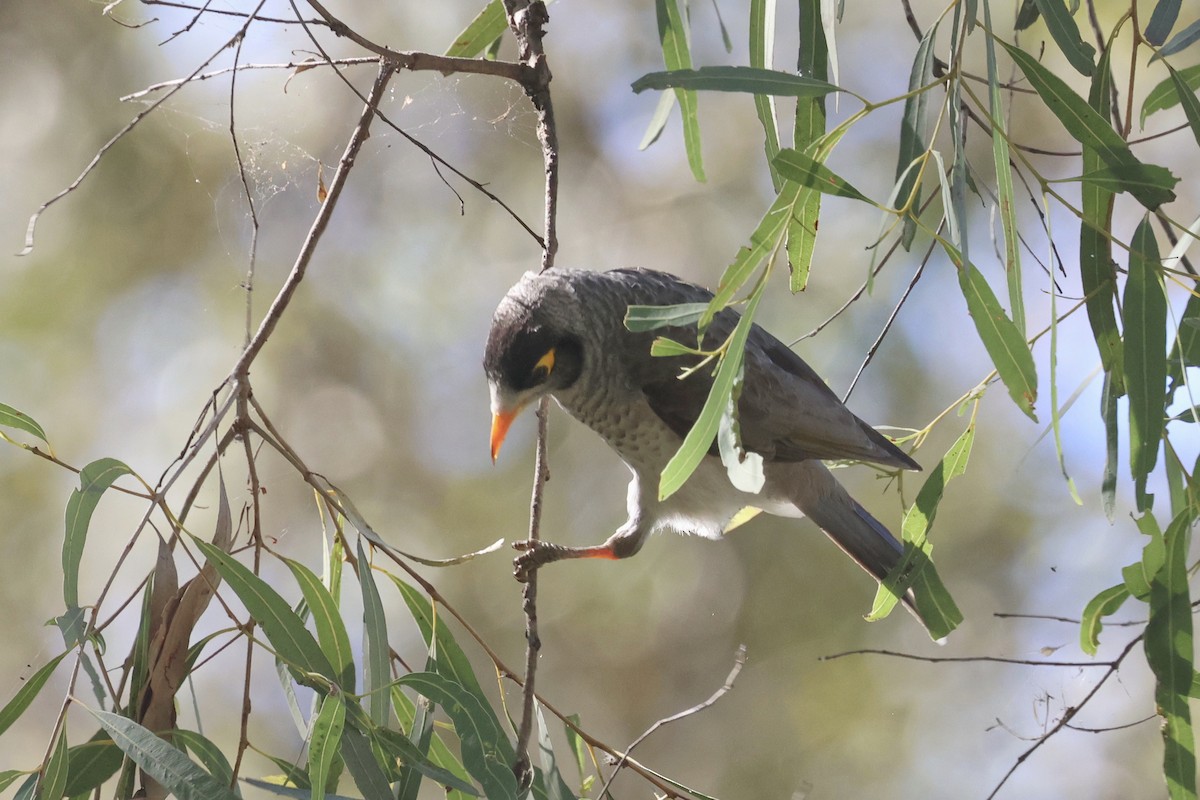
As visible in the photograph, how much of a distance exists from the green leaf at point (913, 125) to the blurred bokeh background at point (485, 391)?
2.73 metres

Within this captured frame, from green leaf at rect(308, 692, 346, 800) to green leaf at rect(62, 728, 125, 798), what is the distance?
0.35m

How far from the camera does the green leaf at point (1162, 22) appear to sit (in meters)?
1.70

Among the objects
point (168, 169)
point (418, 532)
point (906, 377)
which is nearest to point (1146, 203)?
point (906, 377)

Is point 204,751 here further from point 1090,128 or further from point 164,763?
point 1090,128

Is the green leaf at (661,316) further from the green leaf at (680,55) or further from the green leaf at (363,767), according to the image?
the green leaf at (363,767)

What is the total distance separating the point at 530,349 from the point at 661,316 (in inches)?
31.0

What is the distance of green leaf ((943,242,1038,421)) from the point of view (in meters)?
1.31

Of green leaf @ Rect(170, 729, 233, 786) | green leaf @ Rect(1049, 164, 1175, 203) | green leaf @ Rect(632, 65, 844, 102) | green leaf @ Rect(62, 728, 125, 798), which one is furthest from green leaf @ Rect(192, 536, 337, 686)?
green leaf @ Rect(1049, 164, 1175, 203)

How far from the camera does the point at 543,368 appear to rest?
2.25 m

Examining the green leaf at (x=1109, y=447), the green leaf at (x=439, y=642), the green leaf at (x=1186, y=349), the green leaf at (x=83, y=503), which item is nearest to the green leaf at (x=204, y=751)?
the green leaf at (x=83, y=503)

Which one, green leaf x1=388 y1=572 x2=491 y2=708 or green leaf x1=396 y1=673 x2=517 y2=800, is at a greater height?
green leaf x1=388 y1=572 x2=491 y2=708

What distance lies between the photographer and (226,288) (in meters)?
4.62

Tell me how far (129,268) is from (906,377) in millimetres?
3563

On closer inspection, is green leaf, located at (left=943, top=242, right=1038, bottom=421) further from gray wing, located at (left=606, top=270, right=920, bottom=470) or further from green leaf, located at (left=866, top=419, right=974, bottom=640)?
gray wing, located at (left=606, top=270, right=920, bottom=470)
